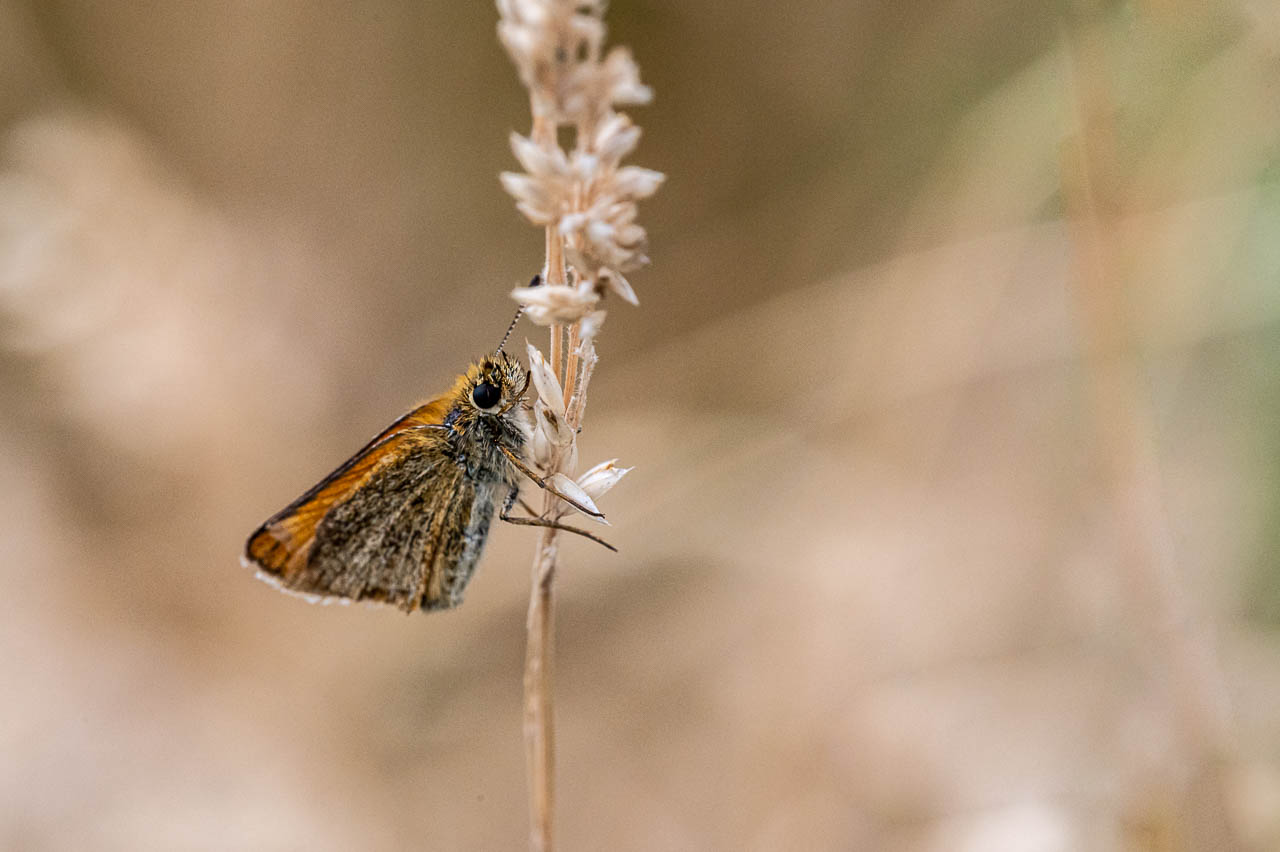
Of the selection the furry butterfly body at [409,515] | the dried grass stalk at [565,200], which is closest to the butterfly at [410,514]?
the furry butterfly body at [409,515]

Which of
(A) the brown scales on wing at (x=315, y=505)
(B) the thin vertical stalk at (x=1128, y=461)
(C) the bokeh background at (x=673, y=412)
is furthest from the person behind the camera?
(C) the bokeh background at (x=673, y=412)

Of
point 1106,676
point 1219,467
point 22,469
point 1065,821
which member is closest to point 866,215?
point 1219,467

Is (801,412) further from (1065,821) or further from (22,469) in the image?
(22,469)

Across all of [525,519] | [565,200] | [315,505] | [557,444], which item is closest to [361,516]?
[315,505]

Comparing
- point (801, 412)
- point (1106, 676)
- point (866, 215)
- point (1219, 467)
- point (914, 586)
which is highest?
point (866, 215)

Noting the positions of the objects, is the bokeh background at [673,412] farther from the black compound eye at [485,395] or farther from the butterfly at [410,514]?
the black compound eye at [485,395]

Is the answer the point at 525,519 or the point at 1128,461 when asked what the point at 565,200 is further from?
the point at 1128,461

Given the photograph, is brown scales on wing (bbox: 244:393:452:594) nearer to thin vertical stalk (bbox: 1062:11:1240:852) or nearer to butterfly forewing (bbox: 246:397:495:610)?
butterfly forewing (bbox: 246:397:495:610)
